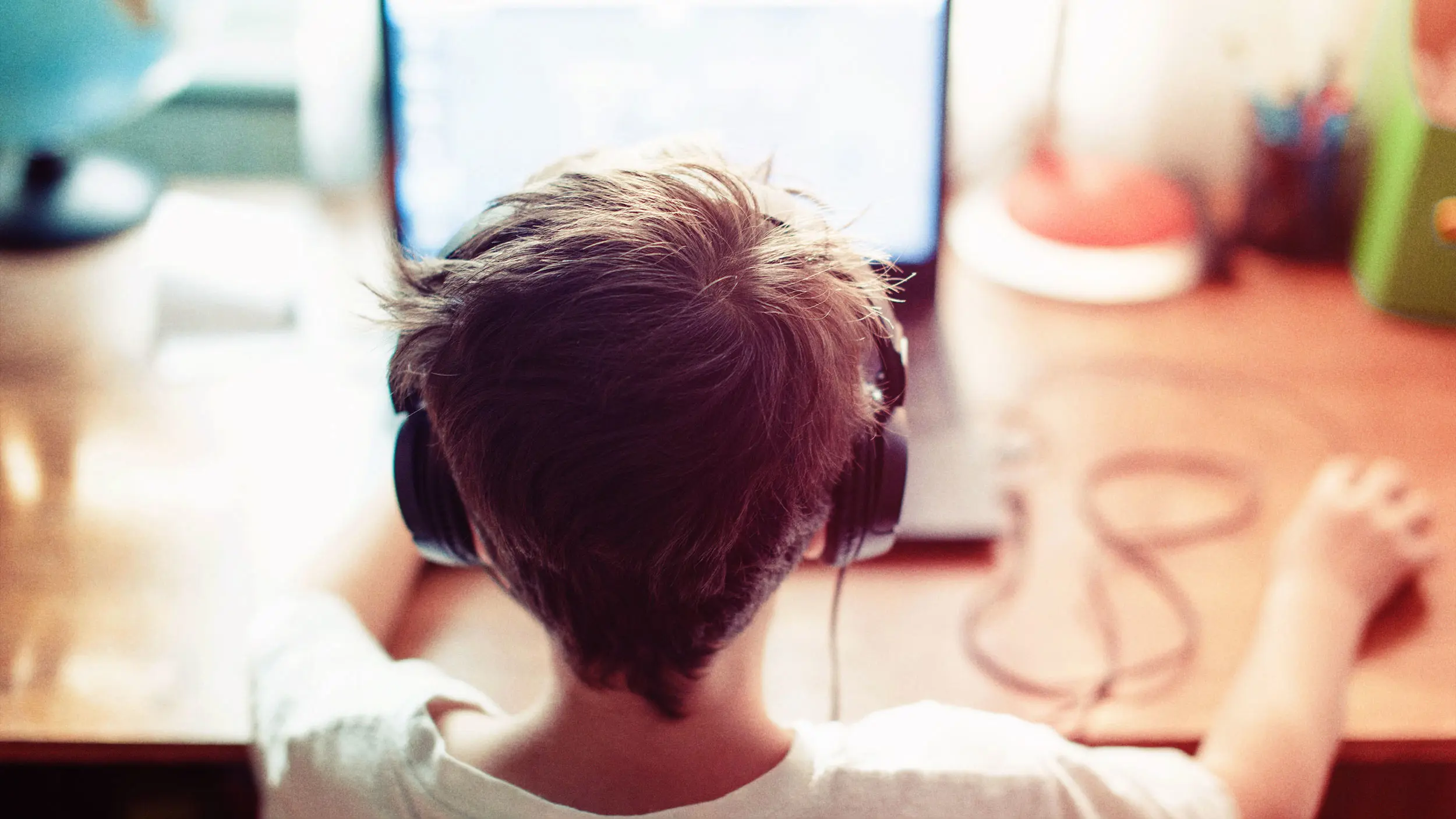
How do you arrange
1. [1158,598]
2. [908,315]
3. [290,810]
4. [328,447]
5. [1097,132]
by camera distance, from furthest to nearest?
[1097,132] < [908,315] < [328,447] < [1158,598] < [290,810]

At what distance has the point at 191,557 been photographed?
33.8 inches

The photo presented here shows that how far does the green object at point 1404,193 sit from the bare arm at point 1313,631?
0.79ft

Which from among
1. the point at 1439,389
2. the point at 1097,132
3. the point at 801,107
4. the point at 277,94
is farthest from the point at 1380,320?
the point at 277,94

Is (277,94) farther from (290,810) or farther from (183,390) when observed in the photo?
(290,810)

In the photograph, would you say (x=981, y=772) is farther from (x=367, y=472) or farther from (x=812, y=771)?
(x=367, y=472)

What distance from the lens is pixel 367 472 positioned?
3.07 feet

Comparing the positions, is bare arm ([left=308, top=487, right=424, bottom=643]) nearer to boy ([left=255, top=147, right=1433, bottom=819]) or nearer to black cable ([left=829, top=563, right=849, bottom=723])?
boy ([left=255, top=147, right=1433, bottom=819])

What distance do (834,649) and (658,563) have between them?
0.91 ft

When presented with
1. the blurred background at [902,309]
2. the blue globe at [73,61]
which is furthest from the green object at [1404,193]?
the blue globe at [73,61]

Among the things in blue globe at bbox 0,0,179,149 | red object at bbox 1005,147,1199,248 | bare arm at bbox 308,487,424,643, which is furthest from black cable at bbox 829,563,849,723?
blue globe at bbox 0,0,179,149

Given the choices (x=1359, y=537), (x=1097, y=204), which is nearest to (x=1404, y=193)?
(x=1097, y=204)

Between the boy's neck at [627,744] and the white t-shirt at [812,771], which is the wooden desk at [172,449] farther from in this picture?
the boy's neck at [627,744]

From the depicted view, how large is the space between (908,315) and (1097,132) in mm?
365

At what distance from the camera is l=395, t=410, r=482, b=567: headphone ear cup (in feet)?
2.13
